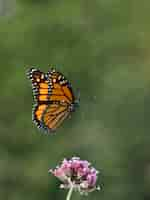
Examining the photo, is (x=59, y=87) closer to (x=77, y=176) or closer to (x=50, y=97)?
(x=50, y=97)

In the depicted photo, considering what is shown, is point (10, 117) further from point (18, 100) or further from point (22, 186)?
point (22, 186)

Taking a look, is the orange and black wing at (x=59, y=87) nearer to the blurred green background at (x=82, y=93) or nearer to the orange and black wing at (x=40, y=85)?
the orange and black wing at (x=40, y=85)

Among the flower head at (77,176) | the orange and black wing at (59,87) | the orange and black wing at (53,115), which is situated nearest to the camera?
the flower head at (77,176)

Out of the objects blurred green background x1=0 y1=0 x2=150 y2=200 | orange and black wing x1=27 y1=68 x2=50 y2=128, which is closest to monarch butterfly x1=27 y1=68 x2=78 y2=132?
orange and black wing x1=27 y1=68 x2=50 y2=128

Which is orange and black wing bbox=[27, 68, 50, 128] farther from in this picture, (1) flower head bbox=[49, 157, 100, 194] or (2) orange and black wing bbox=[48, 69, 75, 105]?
(1) flower head bbox=[49, 157, 100, 194]

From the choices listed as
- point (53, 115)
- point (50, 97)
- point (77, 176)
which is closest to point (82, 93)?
point (53, 115)

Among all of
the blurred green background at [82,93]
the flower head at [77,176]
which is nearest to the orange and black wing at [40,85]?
the flower head at [77,176]
